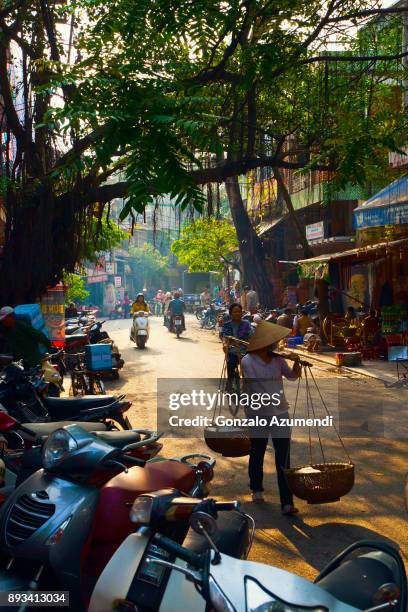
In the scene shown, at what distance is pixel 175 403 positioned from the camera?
11625mm

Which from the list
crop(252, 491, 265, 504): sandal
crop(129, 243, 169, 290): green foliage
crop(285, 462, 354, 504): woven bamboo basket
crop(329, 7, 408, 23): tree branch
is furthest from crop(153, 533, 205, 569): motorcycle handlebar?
crop(129, 243, 169, 290): green foliage

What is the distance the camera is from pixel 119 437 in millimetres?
4512

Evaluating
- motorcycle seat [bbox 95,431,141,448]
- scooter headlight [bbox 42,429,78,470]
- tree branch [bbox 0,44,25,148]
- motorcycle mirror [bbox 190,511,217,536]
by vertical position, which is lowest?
motorcycle seat [bbox 95,431,141,448]

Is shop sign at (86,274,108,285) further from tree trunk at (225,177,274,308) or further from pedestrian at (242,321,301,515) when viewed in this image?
pedestrian at (242,321,301,515)

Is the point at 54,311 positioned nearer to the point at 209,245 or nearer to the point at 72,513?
the point at 72,513

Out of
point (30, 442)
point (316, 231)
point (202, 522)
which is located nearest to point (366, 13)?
point (30, 442)

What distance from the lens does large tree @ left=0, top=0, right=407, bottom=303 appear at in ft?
23.9

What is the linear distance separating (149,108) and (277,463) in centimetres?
365

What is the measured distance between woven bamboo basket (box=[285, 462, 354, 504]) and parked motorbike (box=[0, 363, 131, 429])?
1685 millimetres

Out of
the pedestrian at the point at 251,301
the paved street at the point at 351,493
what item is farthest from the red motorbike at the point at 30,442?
the pedestrian at the point at 251,301

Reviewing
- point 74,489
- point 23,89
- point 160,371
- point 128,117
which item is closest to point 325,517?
point 74,489

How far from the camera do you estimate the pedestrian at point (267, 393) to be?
19.7 ft

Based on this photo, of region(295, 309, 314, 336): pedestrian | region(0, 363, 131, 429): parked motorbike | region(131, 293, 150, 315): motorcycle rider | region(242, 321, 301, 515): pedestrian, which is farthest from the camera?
region(131, 293, 150, 315): motorcycle rider

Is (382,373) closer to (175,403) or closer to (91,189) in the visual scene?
(175,403)
